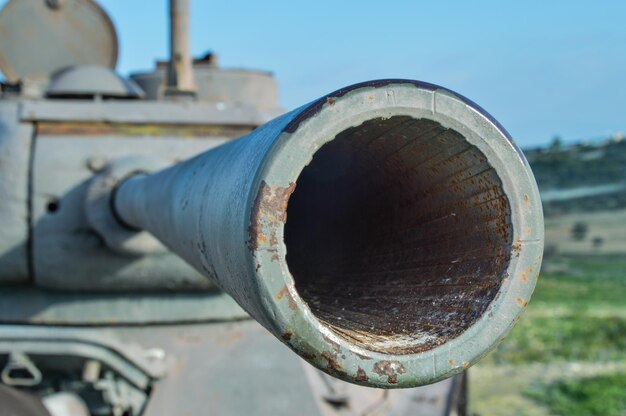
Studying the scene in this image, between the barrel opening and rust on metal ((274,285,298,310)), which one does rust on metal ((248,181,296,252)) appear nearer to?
rust on metal ((274,285,298,310))

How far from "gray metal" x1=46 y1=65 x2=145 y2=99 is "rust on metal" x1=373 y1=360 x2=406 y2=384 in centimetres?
352

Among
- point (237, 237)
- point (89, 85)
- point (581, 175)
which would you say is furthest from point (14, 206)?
point (581, 175)

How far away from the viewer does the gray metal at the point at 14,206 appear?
13.7 feet

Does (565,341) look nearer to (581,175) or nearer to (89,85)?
(89,85)

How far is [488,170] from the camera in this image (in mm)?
1652

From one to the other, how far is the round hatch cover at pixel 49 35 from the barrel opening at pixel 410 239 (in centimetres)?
370

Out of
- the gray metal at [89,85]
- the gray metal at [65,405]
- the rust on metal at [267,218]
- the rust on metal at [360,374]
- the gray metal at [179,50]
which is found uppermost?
the gray metal at [179,50]

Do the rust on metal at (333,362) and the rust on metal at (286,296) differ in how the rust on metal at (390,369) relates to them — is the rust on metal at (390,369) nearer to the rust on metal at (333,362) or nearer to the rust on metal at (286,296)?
the rust on metal at (333,362)

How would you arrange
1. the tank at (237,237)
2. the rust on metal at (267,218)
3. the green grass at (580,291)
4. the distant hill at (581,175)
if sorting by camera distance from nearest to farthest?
1. the rust on metal at (267,218)
2. the tank at (237,237)
3. the green grass at (580,291)
4. the distant hill at (581,175)

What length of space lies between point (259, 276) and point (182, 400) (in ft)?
8.14

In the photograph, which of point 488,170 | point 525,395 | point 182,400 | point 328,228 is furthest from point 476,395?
point 488,170

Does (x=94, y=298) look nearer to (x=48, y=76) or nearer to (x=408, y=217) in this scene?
(x=48, y=76)

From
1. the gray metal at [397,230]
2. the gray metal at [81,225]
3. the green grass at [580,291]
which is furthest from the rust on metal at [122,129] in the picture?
the green grass at [580,291]

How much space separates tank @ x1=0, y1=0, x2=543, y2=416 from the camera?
1.54 metres
